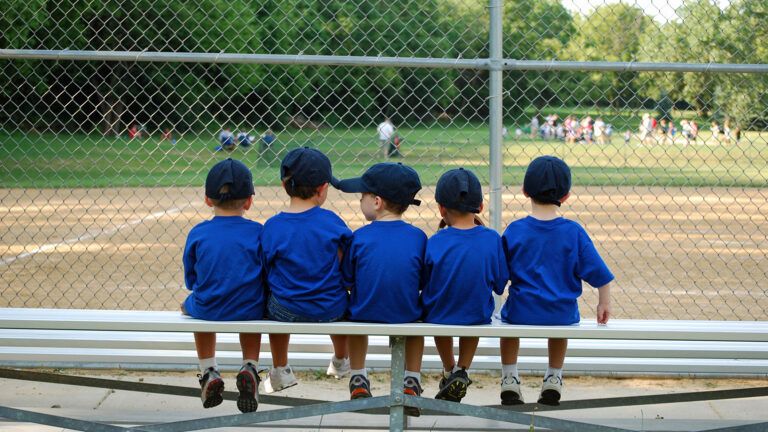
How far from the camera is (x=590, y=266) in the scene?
13.2 ft

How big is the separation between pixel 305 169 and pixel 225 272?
0.57 metres

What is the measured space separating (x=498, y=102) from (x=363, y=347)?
1.77 metres

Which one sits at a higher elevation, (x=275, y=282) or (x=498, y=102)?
(x=498, y=102)

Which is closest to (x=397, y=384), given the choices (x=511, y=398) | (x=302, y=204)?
(x=511, y=398)

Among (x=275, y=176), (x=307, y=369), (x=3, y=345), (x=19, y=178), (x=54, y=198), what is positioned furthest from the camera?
(x=275, y=176)

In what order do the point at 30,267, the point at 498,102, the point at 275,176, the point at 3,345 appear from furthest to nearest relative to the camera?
the point at 275,176, the point at 30,267, the point at 3,345, the point at 498,102

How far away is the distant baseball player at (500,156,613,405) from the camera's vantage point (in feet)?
13.3

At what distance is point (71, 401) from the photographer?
538 cm

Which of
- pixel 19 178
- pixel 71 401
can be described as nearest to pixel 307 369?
pixel 71 401

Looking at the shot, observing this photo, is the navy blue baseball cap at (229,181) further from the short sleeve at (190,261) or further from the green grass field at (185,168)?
→ the green grass field at (185,168)

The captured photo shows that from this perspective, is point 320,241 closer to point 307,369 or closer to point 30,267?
point 307,369

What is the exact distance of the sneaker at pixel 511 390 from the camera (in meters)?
4.20

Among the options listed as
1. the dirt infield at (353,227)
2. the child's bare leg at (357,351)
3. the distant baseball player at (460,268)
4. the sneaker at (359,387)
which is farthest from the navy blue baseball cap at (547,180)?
the dirt infield at (353,227)

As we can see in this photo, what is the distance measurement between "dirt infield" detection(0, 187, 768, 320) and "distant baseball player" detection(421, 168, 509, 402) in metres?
4.76
